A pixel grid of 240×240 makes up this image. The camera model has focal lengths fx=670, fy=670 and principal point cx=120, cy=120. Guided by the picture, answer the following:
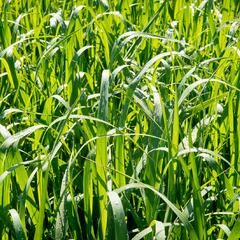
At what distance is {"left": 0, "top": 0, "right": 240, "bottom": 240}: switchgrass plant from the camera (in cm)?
119

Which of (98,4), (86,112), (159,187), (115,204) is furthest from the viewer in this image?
(98,4)

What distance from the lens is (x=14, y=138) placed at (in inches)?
49.2

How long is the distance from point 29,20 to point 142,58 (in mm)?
660

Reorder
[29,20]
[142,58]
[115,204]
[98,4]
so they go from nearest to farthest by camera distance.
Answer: [115,204], [142,58], [98,4], [29,20]

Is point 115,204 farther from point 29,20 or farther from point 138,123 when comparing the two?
point 29,20

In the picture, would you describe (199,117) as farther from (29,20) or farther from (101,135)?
(29,20)

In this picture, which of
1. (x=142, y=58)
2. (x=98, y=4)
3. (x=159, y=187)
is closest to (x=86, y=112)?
(x=159, y=187)

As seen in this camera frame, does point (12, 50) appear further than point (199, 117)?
Yes

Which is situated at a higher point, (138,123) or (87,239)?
(138,123)

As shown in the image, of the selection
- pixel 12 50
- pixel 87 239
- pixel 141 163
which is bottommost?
pixel 87 239

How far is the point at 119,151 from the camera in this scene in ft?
4.18

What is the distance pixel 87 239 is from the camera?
51.6 inches

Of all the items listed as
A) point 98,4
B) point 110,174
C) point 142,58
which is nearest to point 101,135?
point 110,174

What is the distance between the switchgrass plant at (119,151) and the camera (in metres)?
1.19
